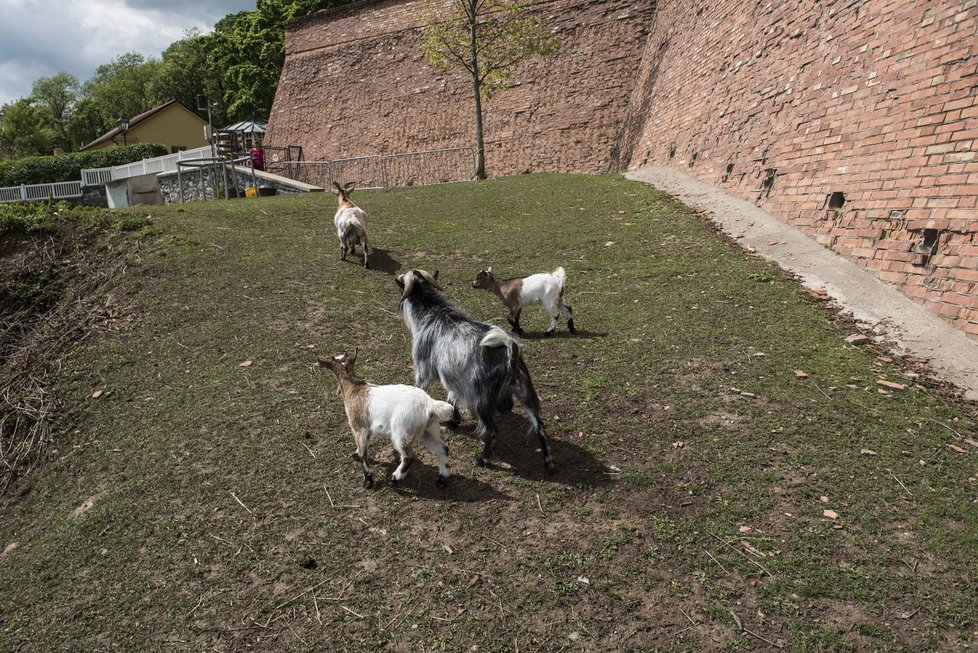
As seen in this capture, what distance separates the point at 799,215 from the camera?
8.70m

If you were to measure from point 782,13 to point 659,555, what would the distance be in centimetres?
1107

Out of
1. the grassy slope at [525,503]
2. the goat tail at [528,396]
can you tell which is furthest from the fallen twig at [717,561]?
the goat tail at [528,396]

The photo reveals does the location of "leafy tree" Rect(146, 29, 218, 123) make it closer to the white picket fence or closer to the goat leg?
the white picket fence

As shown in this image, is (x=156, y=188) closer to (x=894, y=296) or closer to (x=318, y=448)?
(x=318, y=448)

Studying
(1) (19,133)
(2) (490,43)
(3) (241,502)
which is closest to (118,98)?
(1) (19,133)

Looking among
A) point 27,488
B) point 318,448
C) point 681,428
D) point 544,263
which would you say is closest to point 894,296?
point 681,428

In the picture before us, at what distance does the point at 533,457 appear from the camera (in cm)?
444

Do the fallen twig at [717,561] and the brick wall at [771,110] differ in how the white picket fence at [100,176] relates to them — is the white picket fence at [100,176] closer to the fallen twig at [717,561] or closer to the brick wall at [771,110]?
the brick wall at [771,110]

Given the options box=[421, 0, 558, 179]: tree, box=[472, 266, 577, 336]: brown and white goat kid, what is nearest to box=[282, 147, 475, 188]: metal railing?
box=[421, 0, 558, 179]: tree

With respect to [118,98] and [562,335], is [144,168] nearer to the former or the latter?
[562,335]

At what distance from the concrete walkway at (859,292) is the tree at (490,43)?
11263 millimetres

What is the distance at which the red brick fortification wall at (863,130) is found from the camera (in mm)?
6039

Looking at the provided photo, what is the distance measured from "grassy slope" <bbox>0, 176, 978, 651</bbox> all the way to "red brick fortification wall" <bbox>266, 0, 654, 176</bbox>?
49.2 ft

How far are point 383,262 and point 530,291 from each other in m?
3.83
